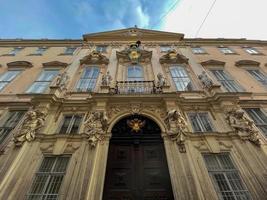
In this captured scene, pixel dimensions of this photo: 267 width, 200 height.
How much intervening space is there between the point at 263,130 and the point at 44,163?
37.3 ft

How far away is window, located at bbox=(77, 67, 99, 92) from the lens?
1284cm

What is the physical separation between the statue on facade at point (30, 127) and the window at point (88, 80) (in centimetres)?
363

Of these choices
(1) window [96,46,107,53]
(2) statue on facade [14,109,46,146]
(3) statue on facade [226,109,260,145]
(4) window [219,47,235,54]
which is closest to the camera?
(2) statue on facade [14,109,46,146]

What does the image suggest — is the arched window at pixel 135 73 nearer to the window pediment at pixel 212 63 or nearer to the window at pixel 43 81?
the window pediment at pixel 212 63

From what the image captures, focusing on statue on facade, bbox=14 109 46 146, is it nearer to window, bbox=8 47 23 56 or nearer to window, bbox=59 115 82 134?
window, bbox=59 115 82 134

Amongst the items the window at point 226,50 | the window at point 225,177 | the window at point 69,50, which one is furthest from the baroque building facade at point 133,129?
the window at point 226,50

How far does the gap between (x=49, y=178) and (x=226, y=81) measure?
13.0 meters

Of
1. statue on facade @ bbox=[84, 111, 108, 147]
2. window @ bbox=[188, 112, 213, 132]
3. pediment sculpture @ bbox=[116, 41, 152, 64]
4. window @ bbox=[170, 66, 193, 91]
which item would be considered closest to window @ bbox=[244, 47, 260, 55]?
window @ bbox=[170, 66, 193, 91]

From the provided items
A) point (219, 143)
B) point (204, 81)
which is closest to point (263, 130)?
point (219, 143)

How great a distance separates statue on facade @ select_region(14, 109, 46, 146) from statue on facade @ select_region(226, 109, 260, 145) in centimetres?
978

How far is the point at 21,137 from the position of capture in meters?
8.52

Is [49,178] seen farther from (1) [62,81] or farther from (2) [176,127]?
(1) [62,81]

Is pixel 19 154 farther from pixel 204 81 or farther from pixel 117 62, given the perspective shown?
pixel 204 81

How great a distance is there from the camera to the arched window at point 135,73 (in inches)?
550
